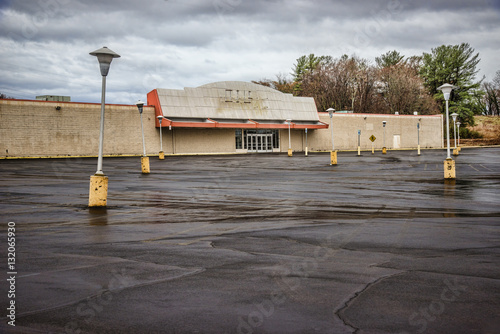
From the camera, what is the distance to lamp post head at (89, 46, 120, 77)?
1186 centimetres

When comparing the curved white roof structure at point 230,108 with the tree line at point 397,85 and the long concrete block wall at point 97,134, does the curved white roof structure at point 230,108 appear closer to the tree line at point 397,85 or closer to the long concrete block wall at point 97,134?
the long concrete block wall at point 97,134

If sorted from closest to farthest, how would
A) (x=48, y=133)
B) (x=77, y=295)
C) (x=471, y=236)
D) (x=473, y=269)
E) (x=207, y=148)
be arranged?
(x=77, y=295) → (x=473, y=269) → (x=471, y=236) → (x=48, y=133) → (x=207, y=148)

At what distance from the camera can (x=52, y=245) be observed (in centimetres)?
658

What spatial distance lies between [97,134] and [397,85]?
56191mm

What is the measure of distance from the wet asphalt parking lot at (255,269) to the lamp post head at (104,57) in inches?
140

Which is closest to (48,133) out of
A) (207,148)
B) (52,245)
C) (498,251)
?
(207,148)

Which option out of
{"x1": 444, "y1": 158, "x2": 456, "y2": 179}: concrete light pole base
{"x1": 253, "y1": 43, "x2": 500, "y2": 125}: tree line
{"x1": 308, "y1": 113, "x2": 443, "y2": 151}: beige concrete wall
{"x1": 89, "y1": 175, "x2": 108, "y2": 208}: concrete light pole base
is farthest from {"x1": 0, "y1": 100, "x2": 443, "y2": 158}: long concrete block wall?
{"x1": 89, "y1": 175, "x2": 108, "y2": 208}: concrete light pole base

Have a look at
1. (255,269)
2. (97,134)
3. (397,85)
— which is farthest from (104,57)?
(397,85)

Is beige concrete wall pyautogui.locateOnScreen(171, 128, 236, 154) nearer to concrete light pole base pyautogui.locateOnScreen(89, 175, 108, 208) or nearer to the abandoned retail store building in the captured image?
the abandoned retail store building

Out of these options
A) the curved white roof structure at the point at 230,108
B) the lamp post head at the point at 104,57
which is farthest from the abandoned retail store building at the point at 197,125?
the lamp post head at the point at 104,57

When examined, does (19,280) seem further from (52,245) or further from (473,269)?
(473,269)

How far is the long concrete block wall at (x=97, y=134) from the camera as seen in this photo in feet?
155

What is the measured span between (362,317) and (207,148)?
55812mm

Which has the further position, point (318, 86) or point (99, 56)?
point (318, 86)
